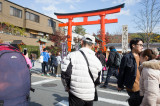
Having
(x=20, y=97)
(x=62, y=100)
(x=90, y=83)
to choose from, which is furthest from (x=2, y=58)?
(x=62, y=100)

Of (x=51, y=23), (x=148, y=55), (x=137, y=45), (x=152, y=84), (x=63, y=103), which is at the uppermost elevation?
(x=51, y=23)

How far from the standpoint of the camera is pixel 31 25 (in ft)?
75.6

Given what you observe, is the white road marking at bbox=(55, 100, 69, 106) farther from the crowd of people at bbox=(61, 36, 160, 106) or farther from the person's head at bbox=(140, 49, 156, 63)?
the person's head at bbox=(140, 49, 156, 63)

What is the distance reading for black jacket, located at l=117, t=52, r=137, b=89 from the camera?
7.82ft

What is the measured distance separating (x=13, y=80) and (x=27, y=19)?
23274 millimetres

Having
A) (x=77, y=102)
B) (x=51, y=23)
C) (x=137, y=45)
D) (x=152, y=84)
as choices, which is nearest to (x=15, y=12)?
(x=51, y=23)

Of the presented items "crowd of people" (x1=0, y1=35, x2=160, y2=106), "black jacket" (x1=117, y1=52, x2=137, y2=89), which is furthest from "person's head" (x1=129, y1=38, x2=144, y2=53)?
"crowd of people" (x1=0, y1=35, x2=160, y2=106)

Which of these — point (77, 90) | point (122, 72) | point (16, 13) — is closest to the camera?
point (77, 90)

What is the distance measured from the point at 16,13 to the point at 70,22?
9.79m

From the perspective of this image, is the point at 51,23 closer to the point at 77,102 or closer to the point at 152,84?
the point at 77,102

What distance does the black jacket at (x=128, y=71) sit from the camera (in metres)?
2.38

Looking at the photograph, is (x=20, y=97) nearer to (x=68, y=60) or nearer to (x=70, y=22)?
(x=68, y=60)

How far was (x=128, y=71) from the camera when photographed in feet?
8.08

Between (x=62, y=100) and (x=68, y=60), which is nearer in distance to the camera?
(x=68, y=60)
